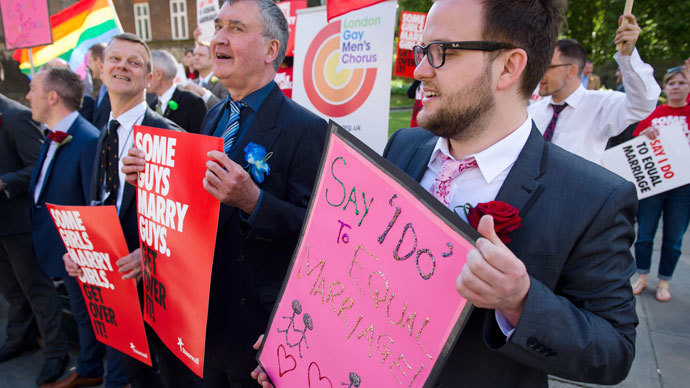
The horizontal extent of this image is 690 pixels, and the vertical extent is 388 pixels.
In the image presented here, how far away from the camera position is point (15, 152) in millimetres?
3289

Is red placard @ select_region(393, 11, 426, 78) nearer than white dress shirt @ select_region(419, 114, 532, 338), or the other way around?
white dress shirt @ select_region(419, 114, 532, 338)

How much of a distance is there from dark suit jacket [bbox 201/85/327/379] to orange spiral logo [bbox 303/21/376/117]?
227 centimetres

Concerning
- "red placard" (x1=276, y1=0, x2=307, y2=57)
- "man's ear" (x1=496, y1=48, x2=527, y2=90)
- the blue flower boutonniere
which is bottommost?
the blue flower boutonniere

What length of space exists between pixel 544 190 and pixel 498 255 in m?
0.40

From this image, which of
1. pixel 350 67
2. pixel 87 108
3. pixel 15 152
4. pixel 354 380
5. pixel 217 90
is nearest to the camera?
pixel 354 380

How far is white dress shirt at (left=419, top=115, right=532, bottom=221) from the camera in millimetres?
1171

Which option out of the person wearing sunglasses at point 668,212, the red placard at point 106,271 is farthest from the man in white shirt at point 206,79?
the person wearing sunglasses at point 668,212

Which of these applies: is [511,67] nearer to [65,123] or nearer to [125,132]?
[125,132]

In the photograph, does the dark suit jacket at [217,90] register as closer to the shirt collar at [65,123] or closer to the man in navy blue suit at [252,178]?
the shirt collar at [65,123]

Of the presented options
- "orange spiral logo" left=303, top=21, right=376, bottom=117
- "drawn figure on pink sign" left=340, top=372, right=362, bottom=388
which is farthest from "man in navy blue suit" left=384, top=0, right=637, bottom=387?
"orange spiral logo" left=303, top=21, right=376, bottom=117

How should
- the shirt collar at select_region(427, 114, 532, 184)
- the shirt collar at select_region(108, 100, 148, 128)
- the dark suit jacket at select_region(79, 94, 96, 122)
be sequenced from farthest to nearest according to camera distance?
the dark suit jacket at select_region(79, 94, 96, 122) → the shirt collar at select_region(108, 100, 148, 128) → the shirt collar at select_region(427, 114, 532, 184)

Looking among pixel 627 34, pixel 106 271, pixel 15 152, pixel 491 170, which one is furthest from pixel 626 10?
pixel 15 152

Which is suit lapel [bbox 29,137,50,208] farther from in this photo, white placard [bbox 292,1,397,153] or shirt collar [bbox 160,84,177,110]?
white placard [bbox 292,1,397,153]

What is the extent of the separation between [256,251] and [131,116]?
1225 mm
